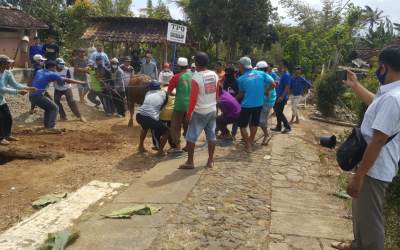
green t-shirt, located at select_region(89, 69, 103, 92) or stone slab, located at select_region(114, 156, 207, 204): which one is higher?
green t-shirt, located at select_region(89, 69, 103, 92)

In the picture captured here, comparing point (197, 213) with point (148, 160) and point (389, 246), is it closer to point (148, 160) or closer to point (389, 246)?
point (389, 246)

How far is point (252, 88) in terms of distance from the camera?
7.85 metres

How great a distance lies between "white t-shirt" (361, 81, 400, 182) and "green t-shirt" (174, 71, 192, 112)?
4473mm

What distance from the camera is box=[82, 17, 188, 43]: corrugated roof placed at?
1684cm

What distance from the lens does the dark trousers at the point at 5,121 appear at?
327 inches

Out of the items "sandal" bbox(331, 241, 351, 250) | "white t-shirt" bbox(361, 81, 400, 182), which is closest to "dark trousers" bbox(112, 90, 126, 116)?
"sandal" bbox(331, 241, 351, 250)

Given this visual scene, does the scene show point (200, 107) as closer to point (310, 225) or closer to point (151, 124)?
point (151, 124)

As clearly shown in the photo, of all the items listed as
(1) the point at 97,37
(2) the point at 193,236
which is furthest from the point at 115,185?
(1) the point at 97,37

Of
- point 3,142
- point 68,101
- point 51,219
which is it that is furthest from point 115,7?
point 51,219

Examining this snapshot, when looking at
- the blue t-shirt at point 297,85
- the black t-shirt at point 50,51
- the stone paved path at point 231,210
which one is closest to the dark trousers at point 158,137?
the stone paved path at point 231,210

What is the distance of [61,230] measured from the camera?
14.4 ft

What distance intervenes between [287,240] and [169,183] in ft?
7.03

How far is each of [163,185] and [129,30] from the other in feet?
41.0

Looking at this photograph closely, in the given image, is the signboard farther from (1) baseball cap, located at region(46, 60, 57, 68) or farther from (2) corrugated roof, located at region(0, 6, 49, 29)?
(2) corrugated roof, located at region(0, 6, 49, 29)
